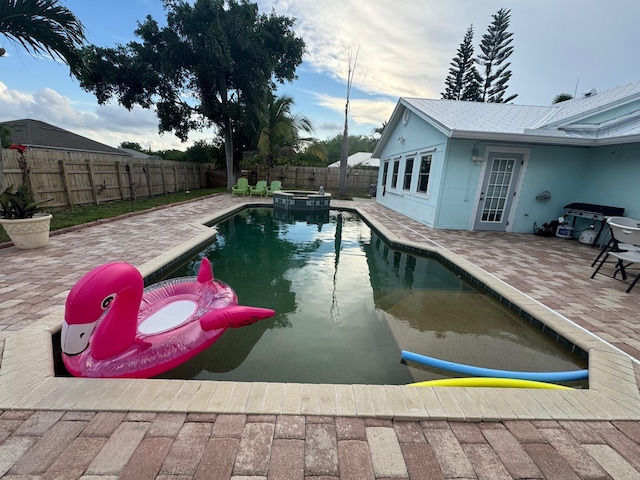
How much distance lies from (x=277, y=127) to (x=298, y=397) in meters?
17.2

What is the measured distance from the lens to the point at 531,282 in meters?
4.37

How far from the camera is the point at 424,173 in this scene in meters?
9.10

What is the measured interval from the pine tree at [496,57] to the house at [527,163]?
17703mm

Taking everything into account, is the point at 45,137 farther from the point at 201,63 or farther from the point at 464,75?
the point at 464,75

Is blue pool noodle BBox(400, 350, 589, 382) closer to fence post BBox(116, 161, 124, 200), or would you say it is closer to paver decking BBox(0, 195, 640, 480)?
paver decking BBox(0, 195, 640, 480)

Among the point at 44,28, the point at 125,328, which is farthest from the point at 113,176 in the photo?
the point at 125,328

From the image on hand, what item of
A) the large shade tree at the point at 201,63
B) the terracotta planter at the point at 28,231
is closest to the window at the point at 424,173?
the terracotta planter at the point at 28,231

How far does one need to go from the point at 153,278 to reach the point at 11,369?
226 cm

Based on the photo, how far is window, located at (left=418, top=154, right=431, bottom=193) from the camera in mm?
8781

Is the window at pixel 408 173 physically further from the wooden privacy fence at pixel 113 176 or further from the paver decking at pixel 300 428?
the wooden privacy fence at pixel 113 176

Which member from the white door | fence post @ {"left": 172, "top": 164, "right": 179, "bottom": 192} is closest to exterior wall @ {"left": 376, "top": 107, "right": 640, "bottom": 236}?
the white door

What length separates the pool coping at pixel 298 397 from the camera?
175 centimetres

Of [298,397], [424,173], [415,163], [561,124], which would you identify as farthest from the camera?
[415,163]

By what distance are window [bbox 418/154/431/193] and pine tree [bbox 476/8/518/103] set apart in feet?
69.2
